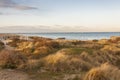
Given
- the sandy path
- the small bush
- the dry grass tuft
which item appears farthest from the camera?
the small bush

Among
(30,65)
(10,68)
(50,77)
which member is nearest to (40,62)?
(30,65)

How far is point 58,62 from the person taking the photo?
15.5 meters

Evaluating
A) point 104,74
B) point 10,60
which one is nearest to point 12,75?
point 10,60

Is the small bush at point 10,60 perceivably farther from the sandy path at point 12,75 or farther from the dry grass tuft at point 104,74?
the dry grass tuft at point 104,74

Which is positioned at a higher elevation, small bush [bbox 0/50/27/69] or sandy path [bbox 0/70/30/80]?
small bush [bbox 0/50/27/69]

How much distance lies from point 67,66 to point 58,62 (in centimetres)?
63

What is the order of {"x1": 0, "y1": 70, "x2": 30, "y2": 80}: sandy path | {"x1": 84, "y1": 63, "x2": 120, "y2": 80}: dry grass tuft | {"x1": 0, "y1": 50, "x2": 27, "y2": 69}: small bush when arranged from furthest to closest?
{"x1": 0, "y1": 50, "x2": 27, "y2": 69}: small bush, {"x1": 0, "y1": 70, "x2": 30, "y2": 80}: sandy path, {"x1": 84, "y1": 63, "x2": 120, "y2": 80}: dry grass tuft

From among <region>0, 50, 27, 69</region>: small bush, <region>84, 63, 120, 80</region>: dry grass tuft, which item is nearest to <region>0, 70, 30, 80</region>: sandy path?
<region>0, 50, 27, 69</region>: small bush

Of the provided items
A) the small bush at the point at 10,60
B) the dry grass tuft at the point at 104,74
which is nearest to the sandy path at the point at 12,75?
the small bush at the point at 10,60

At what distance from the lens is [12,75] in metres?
13.1

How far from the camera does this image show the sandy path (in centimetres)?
1253

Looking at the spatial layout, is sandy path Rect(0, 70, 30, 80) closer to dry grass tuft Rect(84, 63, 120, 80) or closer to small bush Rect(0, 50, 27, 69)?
small bush Rect(0, 50, 27, 69)

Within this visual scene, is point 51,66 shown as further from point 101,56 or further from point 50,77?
point 101,56

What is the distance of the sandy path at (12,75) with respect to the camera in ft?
41.1
